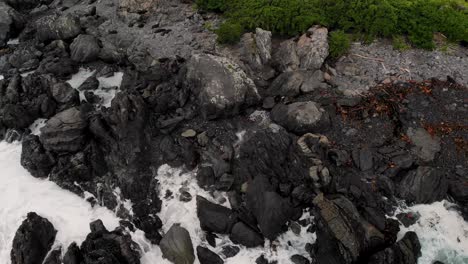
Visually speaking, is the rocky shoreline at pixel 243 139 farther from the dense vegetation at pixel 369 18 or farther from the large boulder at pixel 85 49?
the dense vegetation at pixel 369 18

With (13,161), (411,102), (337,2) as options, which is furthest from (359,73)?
(13,161)

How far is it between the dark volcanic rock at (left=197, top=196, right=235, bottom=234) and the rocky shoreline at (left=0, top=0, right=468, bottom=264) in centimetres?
5

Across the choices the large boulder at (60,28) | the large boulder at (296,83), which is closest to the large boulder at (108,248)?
the large boulder at (296,83)

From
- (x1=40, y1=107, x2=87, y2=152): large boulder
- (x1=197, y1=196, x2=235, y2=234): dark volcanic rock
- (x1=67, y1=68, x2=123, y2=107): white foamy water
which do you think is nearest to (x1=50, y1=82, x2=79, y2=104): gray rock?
(x1=67, y1=68, x2=123, y2=107): white foamy water

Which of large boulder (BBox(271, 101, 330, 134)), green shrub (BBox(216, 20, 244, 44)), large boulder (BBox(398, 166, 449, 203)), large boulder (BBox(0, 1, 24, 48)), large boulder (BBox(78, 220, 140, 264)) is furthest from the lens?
large boulder (BBox(0, 1, 24, 48))

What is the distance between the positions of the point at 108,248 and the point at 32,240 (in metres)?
3.17

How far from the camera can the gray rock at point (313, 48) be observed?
20.6 metres

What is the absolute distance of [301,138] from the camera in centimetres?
1791

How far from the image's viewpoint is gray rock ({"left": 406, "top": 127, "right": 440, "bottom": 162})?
1723 cm

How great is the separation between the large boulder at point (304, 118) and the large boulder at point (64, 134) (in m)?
9.76

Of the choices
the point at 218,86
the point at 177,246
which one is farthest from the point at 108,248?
the point at 218,86

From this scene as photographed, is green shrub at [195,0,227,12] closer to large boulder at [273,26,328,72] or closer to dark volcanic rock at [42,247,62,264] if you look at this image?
large boulder at [273,26,328,72]

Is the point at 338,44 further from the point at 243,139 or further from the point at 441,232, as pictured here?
the point at 441,232

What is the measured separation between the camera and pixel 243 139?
18.6 meters
